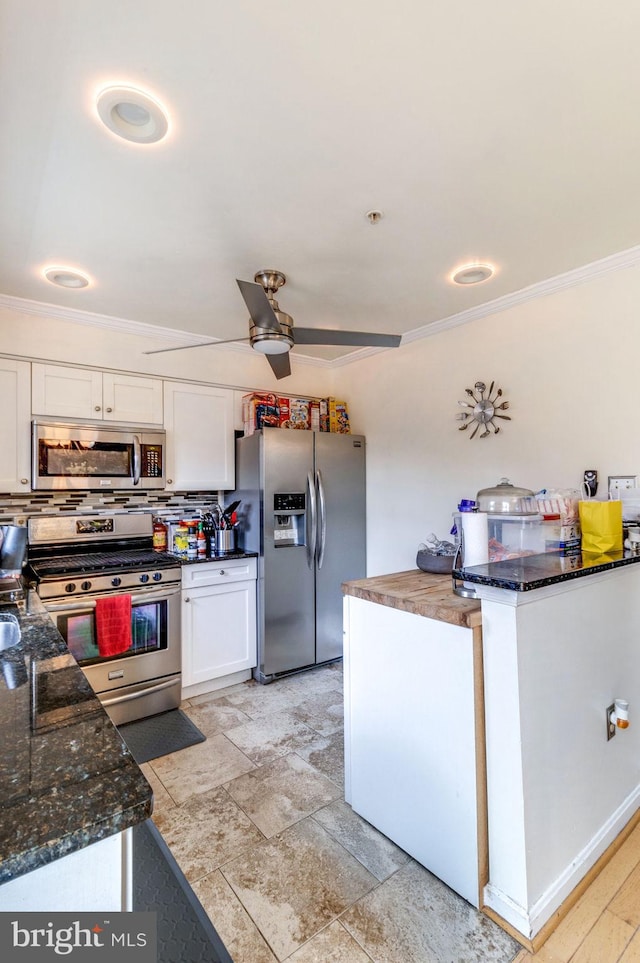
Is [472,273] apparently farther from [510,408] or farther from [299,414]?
[299,414]

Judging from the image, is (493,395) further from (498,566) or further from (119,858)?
(119,858)

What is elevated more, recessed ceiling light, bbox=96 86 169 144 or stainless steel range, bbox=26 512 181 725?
recessed ceiling light, bbox=96 86 169 144

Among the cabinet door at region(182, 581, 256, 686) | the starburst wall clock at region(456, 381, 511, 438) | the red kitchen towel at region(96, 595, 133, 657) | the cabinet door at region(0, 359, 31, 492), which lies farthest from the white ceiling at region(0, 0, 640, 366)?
the cabinet door at region(182, 581, 256, 686)

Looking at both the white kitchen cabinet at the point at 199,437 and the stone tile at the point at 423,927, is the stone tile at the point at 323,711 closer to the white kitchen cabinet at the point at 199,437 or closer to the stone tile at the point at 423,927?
the stone tile at the point at 423,927

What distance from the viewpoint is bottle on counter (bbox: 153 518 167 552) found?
11.0ft

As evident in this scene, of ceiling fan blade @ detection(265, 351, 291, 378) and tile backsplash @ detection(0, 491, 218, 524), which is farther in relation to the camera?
tile backsplash @ detection(0, 491, 218, 524)

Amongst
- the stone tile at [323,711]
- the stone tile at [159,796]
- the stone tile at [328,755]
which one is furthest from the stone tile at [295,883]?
the stone tile at [323,711]

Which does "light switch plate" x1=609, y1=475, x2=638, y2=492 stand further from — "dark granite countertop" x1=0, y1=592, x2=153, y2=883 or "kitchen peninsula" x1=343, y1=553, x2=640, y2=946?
"dark granite countertop" x1=0, y1=592, x2=153, y2=883

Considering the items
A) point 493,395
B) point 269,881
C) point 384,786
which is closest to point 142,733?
point 269,881

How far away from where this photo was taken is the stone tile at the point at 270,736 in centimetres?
239

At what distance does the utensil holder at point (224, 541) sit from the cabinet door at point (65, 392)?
1154 mm

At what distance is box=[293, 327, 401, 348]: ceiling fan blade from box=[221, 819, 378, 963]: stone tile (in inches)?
87.5

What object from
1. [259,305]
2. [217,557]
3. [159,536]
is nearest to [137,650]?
[217,557]

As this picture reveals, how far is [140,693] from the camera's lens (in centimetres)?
273
